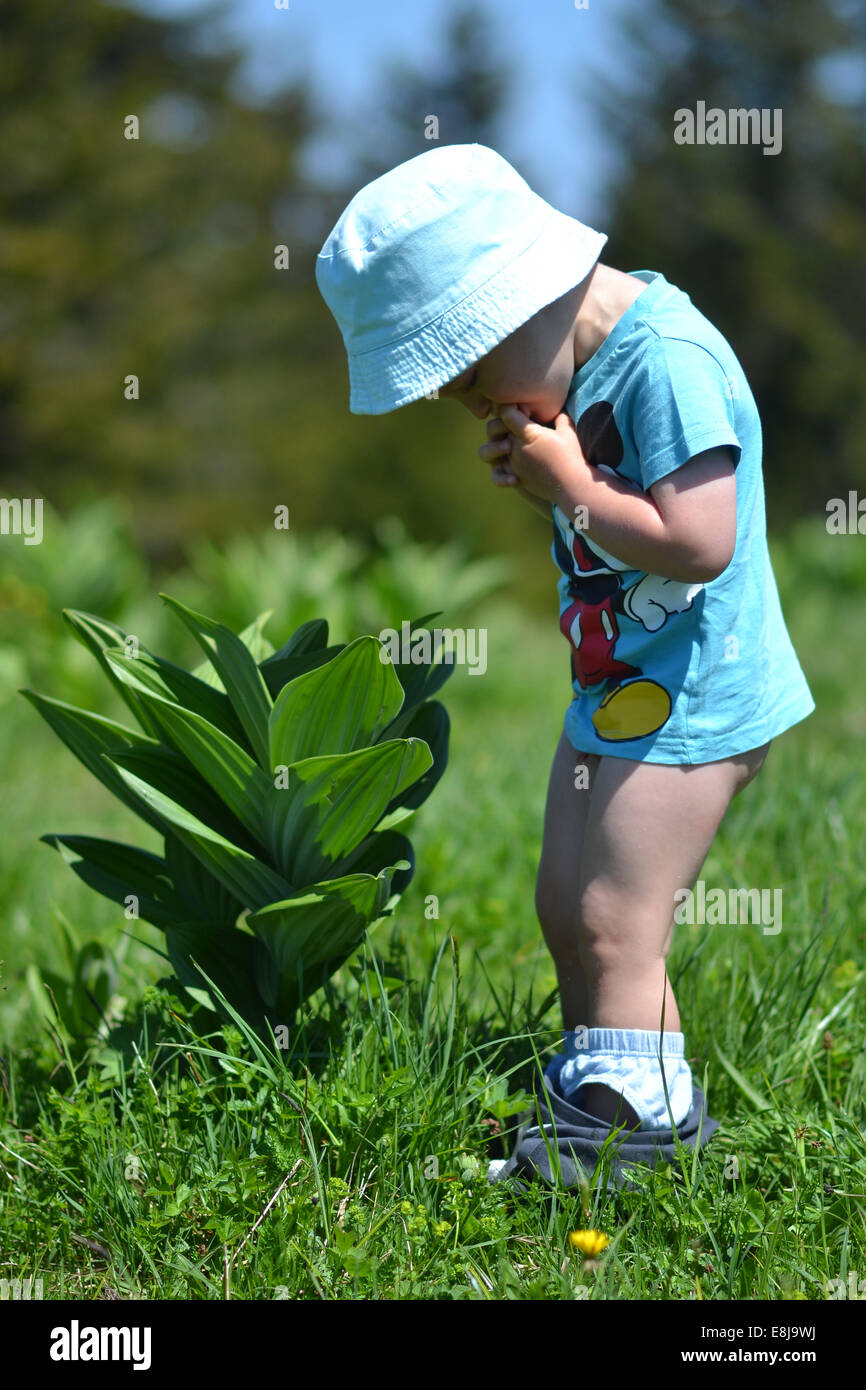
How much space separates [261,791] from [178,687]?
0.80ft

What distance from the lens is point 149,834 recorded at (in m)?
3.99

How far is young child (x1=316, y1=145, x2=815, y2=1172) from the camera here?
1.62m

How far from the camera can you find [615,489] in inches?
65.5

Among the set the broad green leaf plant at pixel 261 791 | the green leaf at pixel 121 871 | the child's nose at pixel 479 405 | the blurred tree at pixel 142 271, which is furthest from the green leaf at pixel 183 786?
the blurred tree at pixel 142 271

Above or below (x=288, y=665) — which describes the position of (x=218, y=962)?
below

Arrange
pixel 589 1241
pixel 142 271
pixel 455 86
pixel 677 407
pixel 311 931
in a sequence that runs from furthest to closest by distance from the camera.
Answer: pixel 455 86, pixel 142 271, pixel 311 931, pixel 677 407, pixel 589 1241

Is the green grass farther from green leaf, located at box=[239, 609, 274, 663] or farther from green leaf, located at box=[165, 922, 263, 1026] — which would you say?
green leaf, located at box=[239, 609, 274, 663]

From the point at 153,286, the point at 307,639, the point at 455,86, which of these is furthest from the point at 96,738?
the point at 455,86

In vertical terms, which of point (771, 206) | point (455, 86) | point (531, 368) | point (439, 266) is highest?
point (455, 86)

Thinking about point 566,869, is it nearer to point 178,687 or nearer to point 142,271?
point 178,687

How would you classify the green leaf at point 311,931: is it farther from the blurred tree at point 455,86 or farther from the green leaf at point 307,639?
the blurred tree at point 455,86

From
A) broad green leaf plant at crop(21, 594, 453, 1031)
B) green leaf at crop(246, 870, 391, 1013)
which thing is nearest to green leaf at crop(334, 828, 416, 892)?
broad green leaf plant at crop(21, 594, 453, 1031)
